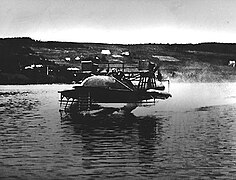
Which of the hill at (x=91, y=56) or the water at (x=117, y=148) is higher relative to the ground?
the hill at (x=91, y=56)

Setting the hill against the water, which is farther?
the hill

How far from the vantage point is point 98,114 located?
16406mm

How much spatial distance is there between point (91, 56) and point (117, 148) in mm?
10552

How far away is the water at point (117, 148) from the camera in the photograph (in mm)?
6777

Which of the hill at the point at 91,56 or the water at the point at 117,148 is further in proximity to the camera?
the hill at the point at 91,56

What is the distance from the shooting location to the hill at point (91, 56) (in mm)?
19953

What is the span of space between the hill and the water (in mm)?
5869

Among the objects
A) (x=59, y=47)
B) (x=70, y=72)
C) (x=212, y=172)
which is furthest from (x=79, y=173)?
A: (x=70, y=72)

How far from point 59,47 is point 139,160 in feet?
51.3

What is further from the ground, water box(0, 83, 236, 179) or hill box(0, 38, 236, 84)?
hill box(0, 38, 236, 84)

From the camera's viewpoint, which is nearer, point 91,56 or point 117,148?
point 117,148

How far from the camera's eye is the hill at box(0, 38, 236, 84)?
20.0m

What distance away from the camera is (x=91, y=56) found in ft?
62.4

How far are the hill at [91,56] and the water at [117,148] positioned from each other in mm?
5869
